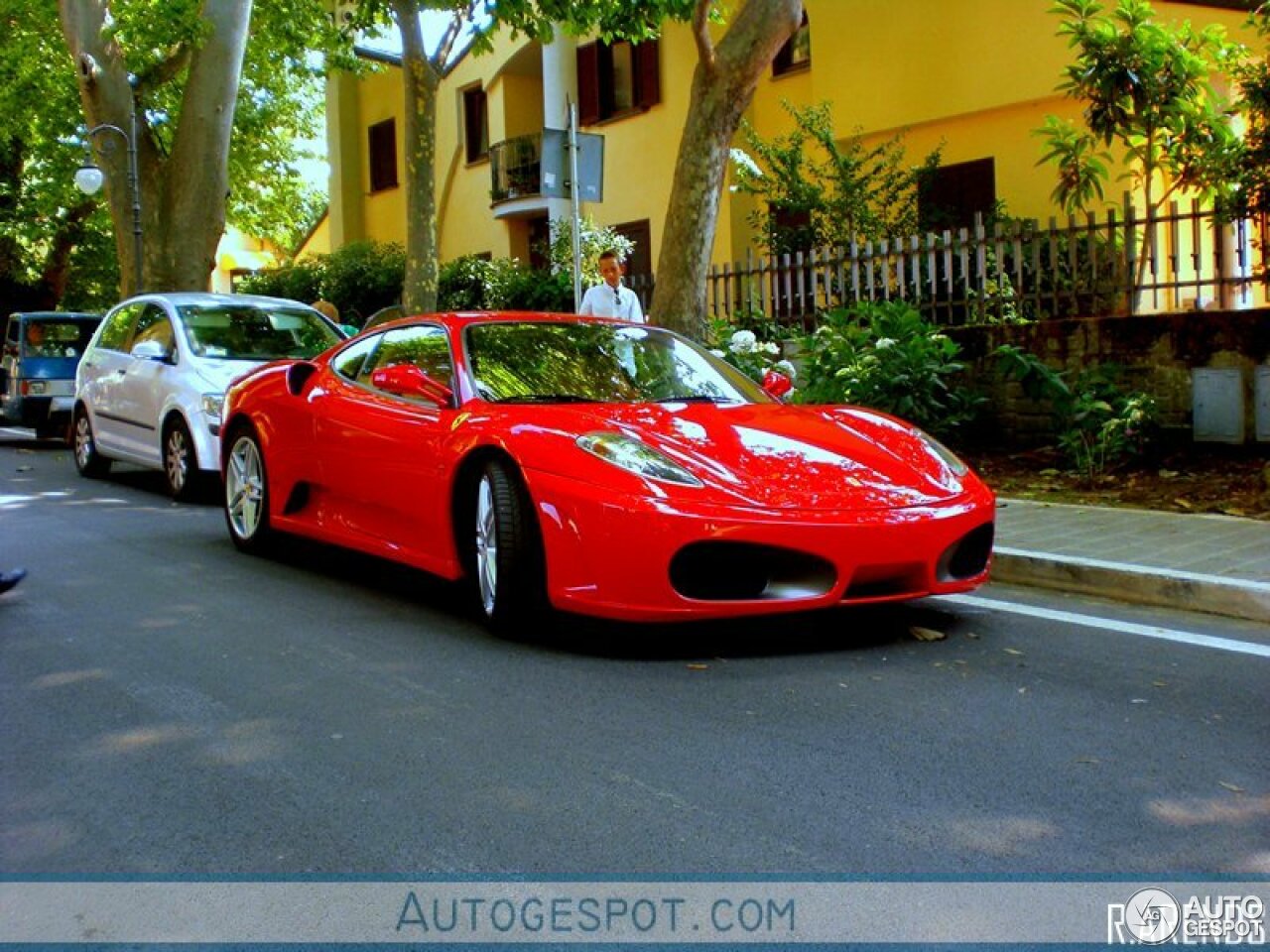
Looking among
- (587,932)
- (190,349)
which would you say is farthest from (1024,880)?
(190,349)

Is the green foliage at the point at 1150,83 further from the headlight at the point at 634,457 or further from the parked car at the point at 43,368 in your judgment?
the parked car at the point at 43,368

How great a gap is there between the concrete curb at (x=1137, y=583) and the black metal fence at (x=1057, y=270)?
3.98 meters

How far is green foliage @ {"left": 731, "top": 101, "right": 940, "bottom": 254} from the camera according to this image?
16609 mm

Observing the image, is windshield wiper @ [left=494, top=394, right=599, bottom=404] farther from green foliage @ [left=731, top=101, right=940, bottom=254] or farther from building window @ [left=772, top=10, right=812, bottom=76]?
building window @ [left=772, top=10, right=812, bottom=76]

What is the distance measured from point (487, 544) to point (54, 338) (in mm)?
12922

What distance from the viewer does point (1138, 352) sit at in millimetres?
9633

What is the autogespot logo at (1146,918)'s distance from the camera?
2.76 m

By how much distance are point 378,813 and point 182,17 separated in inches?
594

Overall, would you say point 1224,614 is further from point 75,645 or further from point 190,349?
point 190,349

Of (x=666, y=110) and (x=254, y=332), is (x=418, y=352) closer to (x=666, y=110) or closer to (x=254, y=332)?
(x=254, y=332)

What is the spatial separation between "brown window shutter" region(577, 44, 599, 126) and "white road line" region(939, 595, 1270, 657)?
18.9 metres

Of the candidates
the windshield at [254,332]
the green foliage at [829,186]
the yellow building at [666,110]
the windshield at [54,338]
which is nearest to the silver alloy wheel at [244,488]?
the windshield at [254,332]

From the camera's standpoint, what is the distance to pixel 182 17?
641 inches

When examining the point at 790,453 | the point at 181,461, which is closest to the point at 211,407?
the point at 181,461
